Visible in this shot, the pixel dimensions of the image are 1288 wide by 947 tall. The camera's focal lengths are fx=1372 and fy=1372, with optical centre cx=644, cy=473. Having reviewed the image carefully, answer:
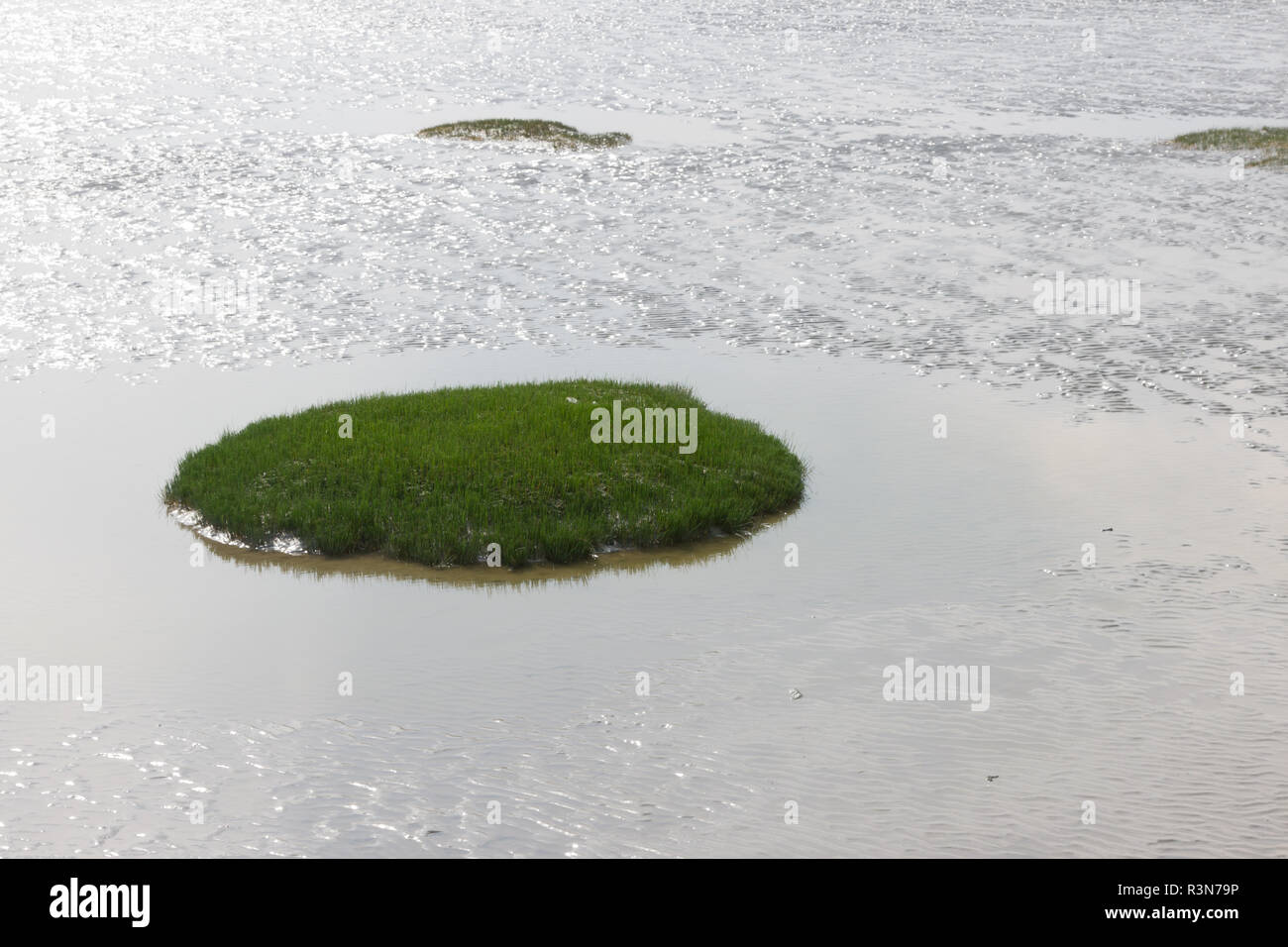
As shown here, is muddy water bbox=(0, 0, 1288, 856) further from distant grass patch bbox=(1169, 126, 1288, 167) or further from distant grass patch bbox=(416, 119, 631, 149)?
distant grass patch bbox=(1169, 126, 1288, 167)

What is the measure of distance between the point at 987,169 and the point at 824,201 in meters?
8.12

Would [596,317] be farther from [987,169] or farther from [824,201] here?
[987,169]

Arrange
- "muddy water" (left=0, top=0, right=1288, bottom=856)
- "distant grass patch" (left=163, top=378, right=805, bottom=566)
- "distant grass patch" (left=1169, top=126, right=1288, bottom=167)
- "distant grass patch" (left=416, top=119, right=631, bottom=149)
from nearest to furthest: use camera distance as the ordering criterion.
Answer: "muddy water" (left=0, top=0, right=1288, bottom=856)
"distant grass patch" (left=163, top=378, right=805, bottom=566)
"distant grass patch" (left=1169, top=126, right=1288, bottom=167)
"distant grass patch" (left=416, top=119, right=631, bottom=149)

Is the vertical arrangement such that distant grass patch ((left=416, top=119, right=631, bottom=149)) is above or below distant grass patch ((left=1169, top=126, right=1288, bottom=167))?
above

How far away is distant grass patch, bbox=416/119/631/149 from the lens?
5378cm

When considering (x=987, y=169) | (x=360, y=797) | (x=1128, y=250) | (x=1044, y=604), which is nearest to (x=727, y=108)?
(x=987, y=169)

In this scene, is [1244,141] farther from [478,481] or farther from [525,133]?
[478,481]

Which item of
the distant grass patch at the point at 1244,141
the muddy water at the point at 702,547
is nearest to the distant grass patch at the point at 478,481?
the muddy water at the point at 702,547

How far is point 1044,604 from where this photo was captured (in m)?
17.6

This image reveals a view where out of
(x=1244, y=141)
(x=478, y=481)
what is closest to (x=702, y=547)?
(x=478, y=481)

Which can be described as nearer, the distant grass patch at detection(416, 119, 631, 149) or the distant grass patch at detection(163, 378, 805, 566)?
the distant grass patch at detection(163, 378, 805, 566)

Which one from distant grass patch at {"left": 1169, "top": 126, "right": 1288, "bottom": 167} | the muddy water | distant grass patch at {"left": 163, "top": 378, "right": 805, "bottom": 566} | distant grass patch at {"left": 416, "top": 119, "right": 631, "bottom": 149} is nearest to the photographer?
the muddy water

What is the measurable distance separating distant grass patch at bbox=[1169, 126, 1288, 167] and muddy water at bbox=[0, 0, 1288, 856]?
9.13ft

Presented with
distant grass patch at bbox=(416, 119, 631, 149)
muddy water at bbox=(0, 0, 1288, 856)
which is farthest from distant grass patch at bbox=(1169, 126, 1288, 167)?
distant grass patch at bbox=(416, 119, 631, 149)
